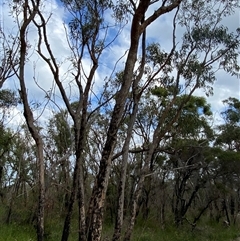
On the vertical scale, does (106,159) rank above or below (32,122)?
below

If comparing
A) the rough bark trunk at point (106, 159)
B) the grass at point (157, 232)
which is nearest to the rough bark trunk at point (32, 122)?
the rough bark trunk at point (106, 159)

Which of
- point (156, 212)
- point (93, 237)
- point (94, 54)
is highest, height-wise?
point (94, 54)

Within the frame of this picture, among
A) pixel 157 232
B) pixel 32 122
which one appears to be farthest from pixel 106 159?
pixel 157 232

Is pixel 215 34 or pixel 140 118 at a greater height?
pixel 215 34

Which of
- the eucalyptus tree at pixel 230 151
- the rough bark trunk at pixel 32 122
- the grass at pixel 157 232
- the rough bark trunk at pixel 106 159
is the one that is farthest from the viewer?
the eucalyptus tree at pixel 230 151

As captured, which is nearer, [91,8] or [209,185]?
[91,8]

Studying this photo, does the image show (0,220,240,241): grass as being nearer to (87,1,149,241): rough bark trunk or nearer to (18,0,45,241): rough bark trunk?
(18,0,45,241): rough bark trunk

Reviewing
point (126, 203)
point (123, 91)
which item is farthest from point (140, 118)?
point (123, 91)

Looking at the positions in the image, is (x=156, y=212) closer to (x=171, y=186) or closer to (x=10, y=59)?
(x=171, y=186)

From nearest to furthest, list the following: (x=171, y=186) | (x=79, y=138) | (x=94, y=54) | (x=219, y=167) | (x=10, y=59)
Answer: (x=79, y=138) → (x=94, y=54) → (x=10, y=59) → (x=219, y=167) → (x=171, y=186)

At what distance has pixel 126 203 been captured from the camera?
898 inches

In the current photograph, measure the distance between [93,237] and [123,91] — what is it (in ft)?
9.23

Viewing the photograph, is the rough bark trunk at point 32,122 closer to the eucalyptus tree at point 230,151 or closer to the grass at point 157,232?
the grass at point 157,232

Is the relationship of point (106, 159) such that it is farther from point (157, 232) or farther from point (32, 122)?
point (157, 232)
